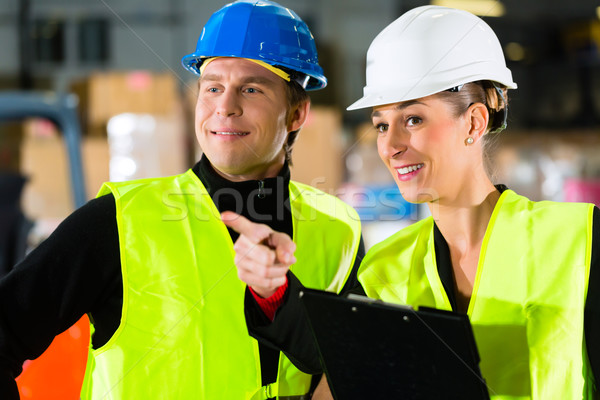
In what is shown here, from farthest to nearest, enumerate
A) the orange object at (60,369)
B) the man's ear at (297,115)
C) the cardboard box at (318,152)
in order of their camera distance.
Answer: the cardboard box at (318,152), the orange object at (60,369), the man's ear at (297,115)

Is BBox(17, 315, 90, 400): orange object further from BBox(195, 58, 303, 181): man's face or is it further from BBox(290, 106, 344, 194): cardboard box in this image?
BBox(290, 106, 344, 194): cardboard box

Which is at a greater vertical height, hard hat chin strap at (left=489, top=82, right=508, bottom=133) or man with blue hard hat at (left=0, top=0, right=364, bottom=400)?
hard hat chin strap at (left=489, top=82, right=508, bottom=133)

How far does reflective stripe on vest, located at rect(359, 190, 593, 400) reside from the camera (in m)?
1.49

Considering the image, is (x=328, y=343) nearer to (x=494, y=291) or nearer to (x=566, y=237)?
(x=494, y=291)

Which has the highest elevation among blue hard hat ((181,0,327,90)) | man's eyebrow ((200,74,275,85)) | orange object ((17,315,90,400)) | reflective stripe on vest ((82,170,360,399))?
blue hard hat ((181,0,327,90))

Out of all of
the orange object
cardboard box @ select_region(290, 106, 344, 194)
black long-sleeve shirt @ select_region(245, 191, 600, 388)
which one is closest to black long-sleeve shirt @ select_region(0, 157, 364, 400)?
black long-sleeve shirt @ select_region(245, 191, 600, 388)

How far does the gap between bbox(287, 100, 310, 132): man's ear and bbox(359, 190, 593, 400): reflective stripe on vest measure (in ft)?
2.20

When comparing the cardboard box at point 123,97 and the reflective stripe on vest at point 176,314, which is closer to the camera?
the reflective stripe on vest at point 176,314

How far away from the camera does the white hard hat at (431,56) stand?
5.23 feet

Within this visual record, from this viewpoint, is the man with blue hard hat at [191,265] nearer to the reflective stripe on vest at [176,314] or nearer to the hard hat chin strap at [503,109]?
the reflective stripe on vest at [176,314]

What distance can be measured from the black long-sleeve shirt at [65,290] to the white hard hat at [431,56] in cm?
64

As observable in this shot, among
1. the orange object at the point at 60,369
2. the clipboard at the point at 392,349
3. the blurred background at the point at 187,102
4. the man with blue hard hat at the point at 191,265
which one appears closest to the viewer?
the clipboard at the point at 392,349

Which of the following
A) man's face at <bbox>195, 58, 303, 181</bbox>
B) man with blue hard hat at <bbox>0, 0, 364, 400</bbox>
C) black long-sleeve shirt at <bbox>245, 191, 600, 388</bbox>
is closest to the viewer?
black long-sleeve shirt at <bbox>245, 191, 600, 388</bbox>

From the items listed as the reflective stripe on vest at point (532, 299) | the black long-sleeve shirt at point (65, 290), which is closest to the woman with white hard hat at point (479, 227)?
the reflective stripe on vest at point (532, 299)
